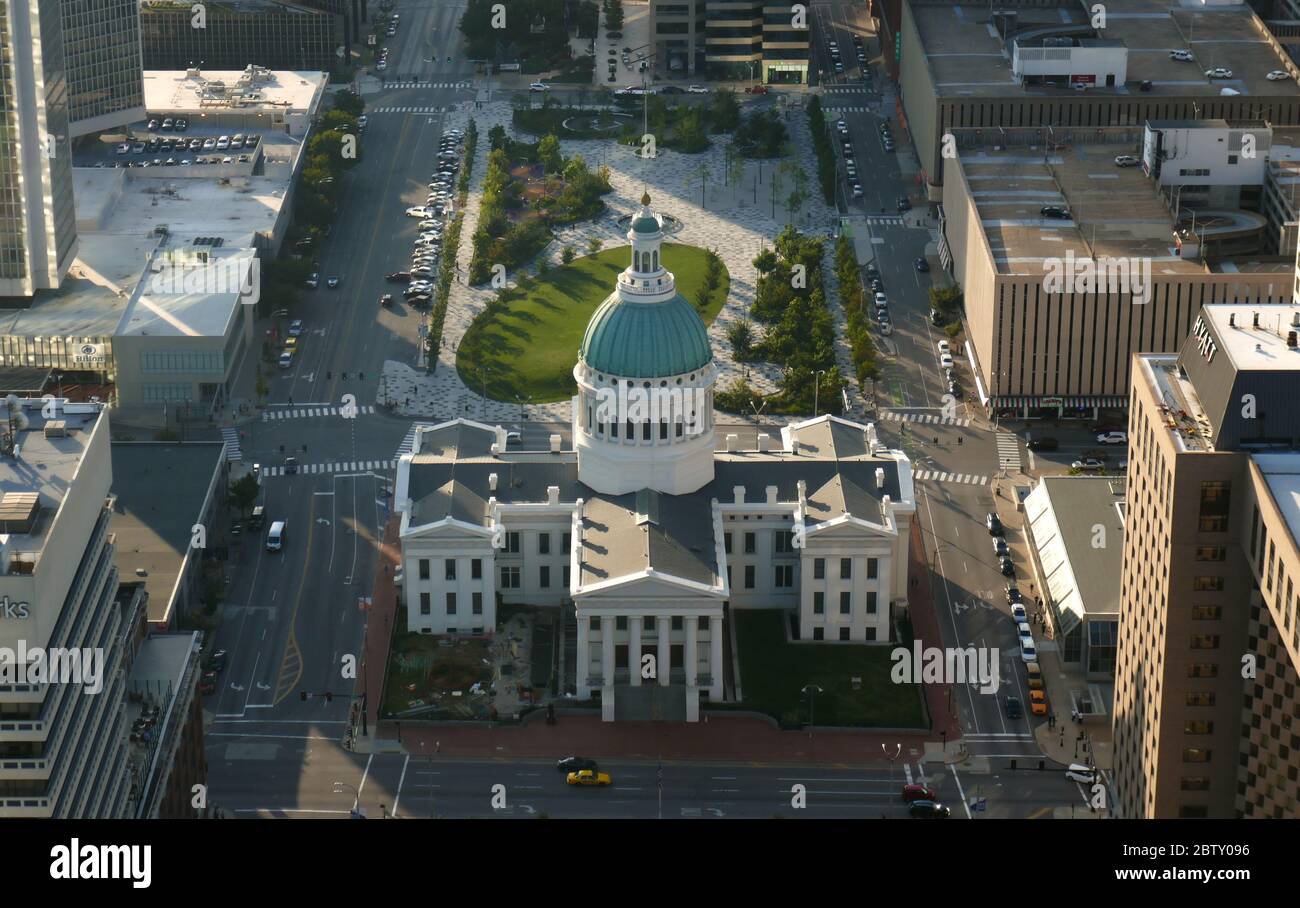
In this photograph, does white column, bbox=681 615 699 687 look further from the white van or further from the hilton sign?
the hilton sign

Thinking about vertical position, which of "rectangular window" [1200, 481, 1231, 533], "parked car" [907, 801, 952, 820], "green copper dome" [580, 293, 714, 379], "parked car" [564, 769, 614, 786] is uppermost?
"rectangular window" [1200, 481, 1231, 533]

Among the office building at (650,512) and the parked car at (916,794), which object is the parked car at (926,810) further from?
the office building at (650,512)

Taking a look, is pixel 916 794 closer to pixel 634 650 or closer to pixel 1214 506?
pixel 634 650

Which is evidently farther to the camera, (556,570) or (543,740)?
(556,570)

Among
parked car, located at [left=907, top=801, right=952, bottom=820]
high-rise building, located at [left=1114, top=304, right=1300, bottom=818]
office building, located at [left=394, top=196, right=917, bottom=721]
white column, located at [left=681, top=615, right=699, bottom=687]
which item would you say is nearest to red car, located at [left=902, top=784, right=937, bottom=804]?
parked car, located at [left=907, top=801, right=952, bottom=820]

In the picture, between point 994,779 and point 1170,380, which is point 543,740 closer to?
point 994,779
